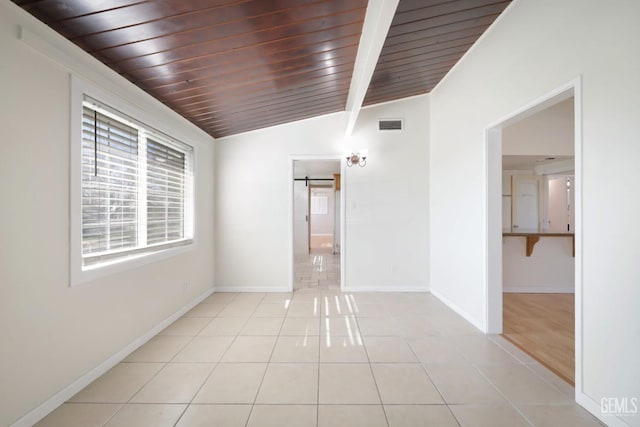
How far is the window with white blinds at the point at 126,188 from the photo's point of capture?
2180mm

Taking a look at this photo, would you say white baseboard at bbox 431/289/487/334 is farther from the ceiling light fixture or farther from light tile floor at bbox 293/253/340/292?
the ceiling light fixture

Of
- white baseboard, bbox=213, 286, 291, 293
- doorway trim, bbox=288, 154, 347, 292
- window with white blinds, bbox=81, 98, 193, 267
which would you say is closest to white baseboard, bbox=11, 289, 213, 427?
window with white blinds, bbox=81, 98, 193, 267

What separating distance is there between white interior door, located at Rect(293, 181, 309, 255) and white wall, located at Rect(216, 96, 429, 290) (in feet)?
13.2

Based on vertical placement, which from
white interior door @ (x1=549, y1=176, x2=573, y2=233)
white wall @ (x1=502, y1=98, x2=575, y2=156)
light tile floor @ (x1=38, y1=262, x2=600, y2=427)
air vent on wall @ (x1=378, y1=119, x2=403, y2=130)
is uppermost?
air vent on wall @ (x1=378, y1=119, x2=403, y2=130)

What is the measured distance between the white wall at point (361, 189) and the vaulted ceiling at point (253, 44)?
0.70 meters

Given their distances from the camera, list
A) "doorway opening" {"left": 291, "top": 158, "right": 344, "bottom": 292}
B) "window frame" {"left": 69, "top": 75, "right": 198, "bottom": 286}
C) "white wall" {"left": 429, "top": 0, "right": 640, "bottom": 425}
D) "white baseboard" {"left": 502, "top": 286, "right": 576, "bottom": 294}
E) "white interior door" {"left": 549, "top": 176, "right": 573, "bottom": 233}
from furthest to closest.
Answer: "white interior door" {"left": 549, "top": 176, "right": 573, "bottom": 233}
"doorway opening" {"left": 291, "top": 158, "right": 344, "bottom": 292}
"white baseboard" {"left": 502, "top": 286, "right": 576, "bottom": 294}
"window frame" {"left": 69, "top": 75, "right": 198, "bottom": 286}
"white wall" {"left": 429, "top": 0, "right": 640, "bottom": 425}

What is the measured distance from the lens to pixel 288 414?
5.82 ft

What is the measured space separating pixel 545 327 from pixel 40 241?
14.7 ft

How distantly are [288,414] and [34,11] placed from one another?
2837 mm

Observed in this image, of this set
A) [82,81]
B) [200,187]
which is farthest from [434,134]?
[82,81]

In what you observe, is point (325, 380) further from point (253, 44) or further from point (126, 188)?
point (253, 44)

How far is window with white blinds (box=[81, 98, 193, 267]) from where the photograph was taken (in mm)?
2180

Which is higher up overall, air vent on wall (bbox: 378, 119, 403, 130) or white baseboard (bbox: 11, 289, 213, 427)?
air vent on wall (bbox: 378, 119, 403, 130)

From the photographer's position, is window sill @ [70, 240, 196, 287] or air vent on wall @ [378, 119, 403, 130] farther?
air vent on wall @ [378, 119, 403, 130]
